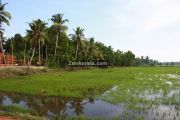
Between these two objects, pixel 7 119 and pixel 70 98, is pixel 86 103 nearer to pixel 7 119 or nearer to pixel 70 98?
pixel 70 98

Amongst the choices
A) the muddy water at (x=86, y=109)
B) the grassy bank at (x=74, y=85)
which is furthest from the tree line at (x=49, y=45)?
the muddy water at (x=86, y=109)

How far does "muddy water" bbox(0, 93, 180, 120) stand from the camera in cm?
1393

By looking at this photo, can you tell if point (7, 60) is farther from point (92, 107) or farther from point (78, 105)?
point (92, 107)

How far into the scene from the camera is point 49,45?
6750 cm

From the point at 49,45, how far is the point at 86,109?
5263cm

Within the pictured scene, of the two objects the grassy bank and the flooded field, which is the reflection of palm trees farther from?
the grassy bank

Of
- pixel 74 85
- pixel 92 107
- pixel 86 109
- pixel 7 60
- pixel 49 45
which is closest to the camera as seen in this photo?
pixel 86 109

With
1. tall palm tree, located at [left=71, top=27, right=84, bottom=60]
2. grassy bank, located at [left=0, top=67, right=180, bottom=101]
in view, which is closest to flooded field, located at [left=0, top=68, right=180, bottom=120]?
grassy bank, located at [left=0, top=67, right=180, bottom=101]

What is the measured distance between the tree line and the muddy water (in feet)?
81.3

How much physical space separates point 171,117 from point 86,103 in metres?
6.33

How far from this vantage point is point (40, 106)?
17.0 metres

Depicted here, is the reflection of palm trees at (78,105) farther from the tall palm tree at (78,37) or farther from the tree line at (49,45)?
the tall palm tree at (78,37)

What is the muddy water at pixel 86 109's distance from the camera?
13.9m

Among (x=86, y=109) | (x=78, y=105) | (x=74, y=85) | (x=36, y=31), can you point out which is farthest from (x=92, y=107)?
(x=36, y=31)
